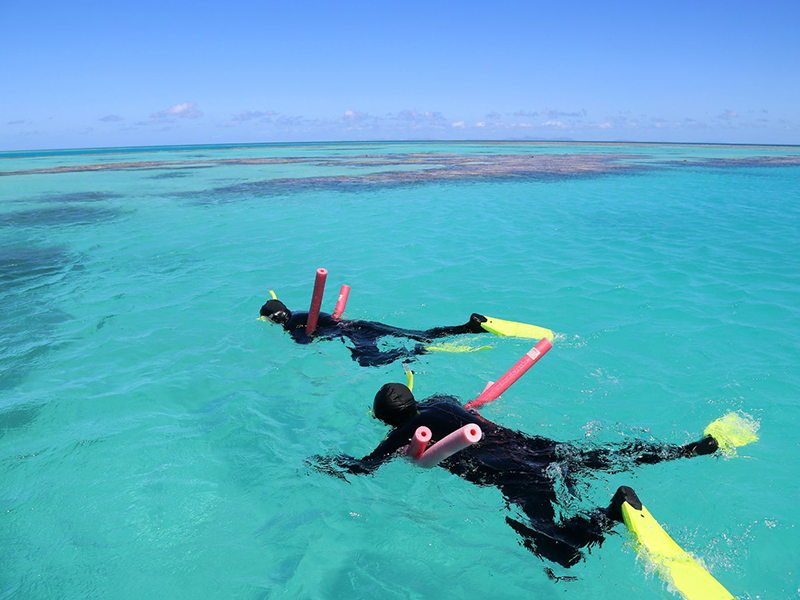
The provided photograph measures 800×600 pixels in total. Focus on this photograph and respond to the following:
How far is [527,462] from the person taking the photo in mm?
4707

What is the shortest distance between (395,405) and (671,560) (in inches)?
107

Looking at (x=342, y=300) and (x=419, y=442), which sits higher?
(x=419, y=442)

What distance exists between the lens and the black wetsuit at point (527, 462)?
13.9 ft

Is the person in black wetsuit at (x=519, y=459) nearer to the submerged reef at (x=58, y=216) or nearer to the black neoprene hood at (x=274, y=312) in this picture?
the black neoprene hood at (x=274, y=312)

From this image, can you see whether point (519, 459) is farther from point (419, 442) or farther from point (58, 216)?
point (58, 216)

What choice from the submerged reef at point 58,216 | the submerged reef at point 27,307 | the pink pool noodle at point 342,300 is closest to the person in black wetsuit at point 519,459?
the pink pool noodle at point 342,300

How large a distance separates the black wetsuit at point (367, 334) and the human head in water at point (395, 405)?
279cm

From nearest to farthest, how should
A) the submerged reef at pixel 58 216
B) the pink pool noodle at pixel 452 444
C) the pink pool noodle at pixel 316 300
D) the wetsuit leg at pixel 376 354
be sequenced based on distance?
the pink pool noodle at pixel 452 444, the pink pool noodle at pixel 316 300, the wetsuit leg at pixel 376 354, the submerged reef at pixel 58 216

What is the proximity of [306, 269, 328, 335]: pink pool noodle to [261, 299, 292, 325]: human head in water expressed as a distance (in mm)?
541

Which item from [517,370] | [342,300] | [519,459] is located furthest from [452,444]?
[342,300]

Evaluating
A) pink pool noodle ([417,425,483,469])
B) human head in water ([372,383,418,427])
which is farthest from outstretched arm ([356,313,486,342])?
pink pool noodle ([417,425,483,469])

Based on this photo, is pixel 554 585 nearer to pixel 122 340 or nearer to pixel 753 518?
pixel 753 518

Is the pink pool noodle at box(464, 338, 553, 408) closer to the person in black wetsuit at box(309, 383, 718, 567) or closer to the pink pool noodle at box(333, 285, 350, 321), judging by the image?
the person in black wetsuit at box(309, 383, 718, 567)

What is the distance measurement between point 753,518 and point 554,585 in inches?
87.8
